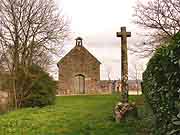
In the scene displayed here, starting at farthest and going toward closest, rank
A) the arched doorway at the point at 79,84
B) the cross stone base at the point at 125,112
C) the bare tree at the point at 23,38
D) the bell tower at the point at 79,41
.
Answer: the bell tower at the point at 79,41 → the arched doorway at the point at 79,84 → the bare tree at the point at 23,38 → the cross stone base at the point at 125,112

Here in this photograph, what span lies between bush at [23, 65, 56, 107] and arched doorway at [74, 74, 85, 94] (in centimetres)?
2592

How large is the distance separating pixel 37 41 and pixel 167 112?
74.7 feet

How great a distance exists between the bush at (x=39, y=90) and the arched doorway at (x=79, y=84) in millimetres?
25922

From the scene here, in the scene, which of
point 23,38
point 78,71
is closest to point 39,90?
point 23,38

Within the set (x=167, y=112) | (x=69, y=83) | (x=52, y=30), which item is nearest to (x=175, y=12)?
(x=52, y=30)

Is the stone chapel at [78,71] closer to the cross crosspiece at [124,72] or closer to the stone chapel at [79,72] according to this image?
the stone chapel at [79,72]

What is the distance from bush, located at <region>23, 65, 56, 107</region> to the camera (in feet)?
90.1

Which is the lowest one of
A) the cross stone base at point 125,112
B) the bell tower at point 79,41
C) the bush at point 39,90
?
the cross stone base at point 125,112

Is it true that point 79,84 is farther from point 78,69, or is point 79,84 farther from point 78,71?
point 78,69

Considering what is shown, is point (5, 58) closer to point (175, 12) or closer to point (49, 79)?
point (49, 79)

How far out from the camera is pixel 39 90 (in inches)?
1093

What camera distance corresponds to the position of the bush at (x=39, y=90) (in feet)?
90.1

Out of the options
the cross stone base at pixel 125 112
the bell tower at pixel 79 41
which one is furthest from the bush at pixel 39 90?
the bell tower at pixel 79 41

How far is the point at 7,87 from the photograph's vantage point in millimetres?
26938
